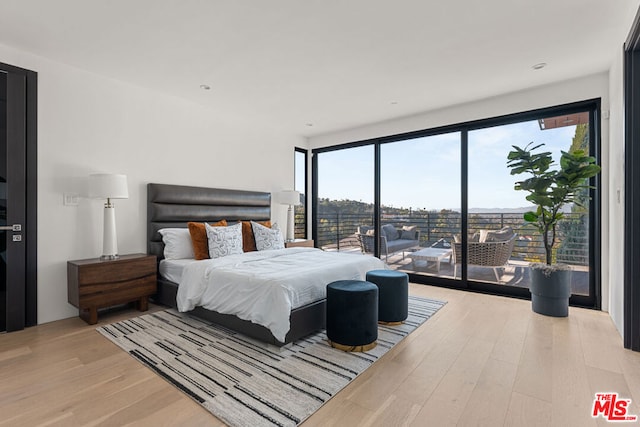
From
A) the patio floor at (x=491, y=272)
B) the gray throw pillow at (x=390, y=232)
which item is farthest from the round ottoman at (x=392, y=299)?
the gray throw pillow at (x=390, y=232)

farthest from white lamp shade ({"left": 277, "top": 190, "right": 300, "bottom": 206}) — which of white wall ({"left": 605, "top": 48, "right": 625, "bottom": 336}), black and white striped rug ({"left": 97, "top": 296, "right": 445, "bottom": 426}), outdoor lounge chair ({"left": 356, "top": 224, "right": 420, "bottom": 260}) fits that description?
white wall ({"left": 605, "top": 48, "right": 625, "bottom": 336})

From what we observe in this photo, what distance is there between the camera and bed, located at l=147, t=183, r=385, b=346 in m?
2.62

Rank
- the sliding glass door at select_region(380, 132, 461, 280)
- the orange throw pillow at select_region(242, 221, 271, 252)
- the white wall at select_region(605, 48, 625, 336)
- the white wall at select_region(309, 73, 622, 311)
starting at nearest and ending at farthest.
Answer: the white wall at select_region(605, 48, 625, 336) → the white wall at select_region(309, 73, 622, 311) → the orange throw pillow at select_region(242, 221, 271, 252) → the sliding glass door at select_region(380, 132, 461, 280)

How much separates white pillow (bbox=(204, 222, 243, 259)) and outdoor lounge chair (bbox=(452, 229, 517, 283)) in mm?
3165

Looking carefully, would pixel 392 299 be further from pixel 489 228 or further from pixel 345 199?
pixel 345 199

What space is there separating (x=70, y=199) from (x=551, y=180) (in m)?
5.19

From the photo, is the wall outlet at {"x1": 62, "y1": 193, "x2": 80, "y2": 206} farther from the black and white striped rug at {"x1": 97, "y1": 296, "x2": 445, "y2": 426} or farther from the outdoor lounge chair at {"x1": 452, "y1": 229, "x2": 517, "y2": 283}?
the outdoor lounge chair at {"x1": 452, "y1": 229, "x2": 517, "y2": 283}

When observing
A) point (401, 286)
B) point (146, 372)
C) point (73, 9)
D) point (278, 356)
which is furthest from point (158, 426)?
point (73, 9)

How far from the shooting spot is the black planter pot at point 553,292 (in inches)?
130

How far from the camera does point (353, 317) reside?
2.46 metres

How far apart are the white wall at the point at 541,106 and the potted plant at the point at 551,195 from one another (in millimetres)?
301

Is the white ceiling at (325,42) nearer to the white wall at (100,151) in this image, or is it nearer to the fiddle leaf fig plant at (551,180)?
the white wall at (100,151)

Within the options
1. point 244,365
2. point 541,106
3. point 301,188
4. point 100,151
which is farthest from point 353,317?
point 301,188

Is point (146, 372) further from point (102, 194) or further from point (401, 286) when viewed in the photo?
point (401, 286)
